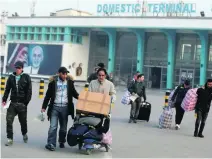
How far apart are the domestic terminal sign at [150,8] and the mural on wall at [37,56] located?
22.0 feet

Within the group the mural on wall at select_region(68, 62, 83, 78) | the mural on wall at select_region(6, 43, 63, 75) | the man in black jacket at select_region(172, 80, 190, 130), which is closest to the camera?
the man in black jacket at select_region(172, 80, 190, 130)

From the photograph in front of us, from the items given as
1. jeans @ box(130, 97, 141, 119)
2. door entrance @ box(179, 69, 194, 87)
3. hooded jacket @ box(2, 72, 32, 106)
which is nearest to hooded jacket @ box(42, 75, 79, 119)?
hooded jacket @ box(2, 72, 32, 106)

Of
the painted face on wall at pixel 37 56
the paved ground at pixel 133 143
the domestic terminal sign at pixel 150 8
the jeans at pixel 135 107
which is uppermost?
the domestic terminal sign at pixel 150 8

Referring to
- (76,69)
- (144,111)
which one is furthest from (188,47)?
(144,111)

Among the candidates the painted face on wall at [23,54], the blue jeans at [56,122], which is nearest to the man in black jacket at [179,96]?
the blue jeans at [56,122]

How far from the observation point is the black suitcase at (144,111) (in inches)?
551

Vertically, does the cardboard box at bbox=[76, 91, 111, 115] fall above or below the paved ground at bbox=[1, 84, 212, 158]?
above

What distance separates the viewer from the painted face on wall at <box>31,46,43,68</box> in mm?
48906

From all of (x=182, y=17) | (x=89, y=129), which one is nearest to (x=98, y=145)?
(x=89, y=129)

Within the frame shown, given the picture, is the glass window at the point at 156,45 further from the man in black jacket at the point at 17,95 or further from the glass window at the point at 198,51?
the man in black jacket at the point at 17,95

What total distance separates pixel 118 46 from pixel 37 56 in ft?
31.1

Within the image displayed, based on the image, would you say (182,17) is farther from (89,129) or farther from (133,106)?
(89,129)

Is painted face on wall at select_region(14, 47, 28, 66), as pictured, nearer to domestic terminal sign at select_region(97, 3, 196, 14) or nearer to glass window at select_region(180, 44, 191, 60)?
domestic terminal sign at select_region(97, 3, 196, 14)

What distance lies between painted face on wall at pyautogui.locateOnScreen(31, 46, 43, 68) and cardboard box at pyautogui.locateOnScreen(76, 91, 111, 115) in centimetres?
4131
